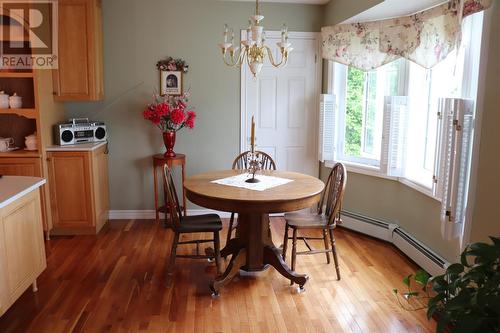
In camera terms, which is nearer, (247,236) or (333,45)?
(247,236)

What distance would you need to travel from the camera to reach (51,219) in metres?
4.15

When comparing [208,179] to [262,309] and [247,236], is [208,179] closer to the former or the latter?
[247,236]

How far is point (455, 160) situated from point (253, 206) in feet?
4.15

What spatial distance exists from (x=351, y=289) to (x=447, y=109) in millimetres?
1426

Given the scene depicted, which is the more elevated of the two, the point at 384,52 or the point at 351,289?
the point at 384,52

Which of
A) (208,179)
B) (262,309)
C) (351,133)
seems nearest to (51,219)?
(208,179)

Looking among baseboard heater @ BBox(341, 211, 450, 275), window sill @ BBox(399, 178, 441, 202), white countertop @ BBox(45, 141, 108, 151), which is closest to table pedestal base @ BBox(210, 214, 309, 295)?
baseboard heater @ BBox(341, 211, 450, 275)

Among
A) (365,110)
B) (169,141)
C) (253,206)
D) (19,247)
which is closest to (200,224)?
(253,206)

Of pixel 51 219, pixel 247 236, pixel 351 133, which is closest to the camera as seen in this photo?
Result: pixel 247 236

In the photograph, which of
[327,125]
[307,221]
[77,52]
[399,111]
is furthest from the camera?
[327,125]

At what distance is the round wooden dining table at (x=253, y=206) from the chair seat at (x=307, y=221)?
0.21m

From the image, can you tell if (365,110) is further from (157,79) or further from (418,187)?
(157,79)

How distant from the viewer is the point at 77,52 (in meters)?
4.21

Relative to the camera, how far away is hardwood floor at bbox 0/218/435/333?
8.62 ft
